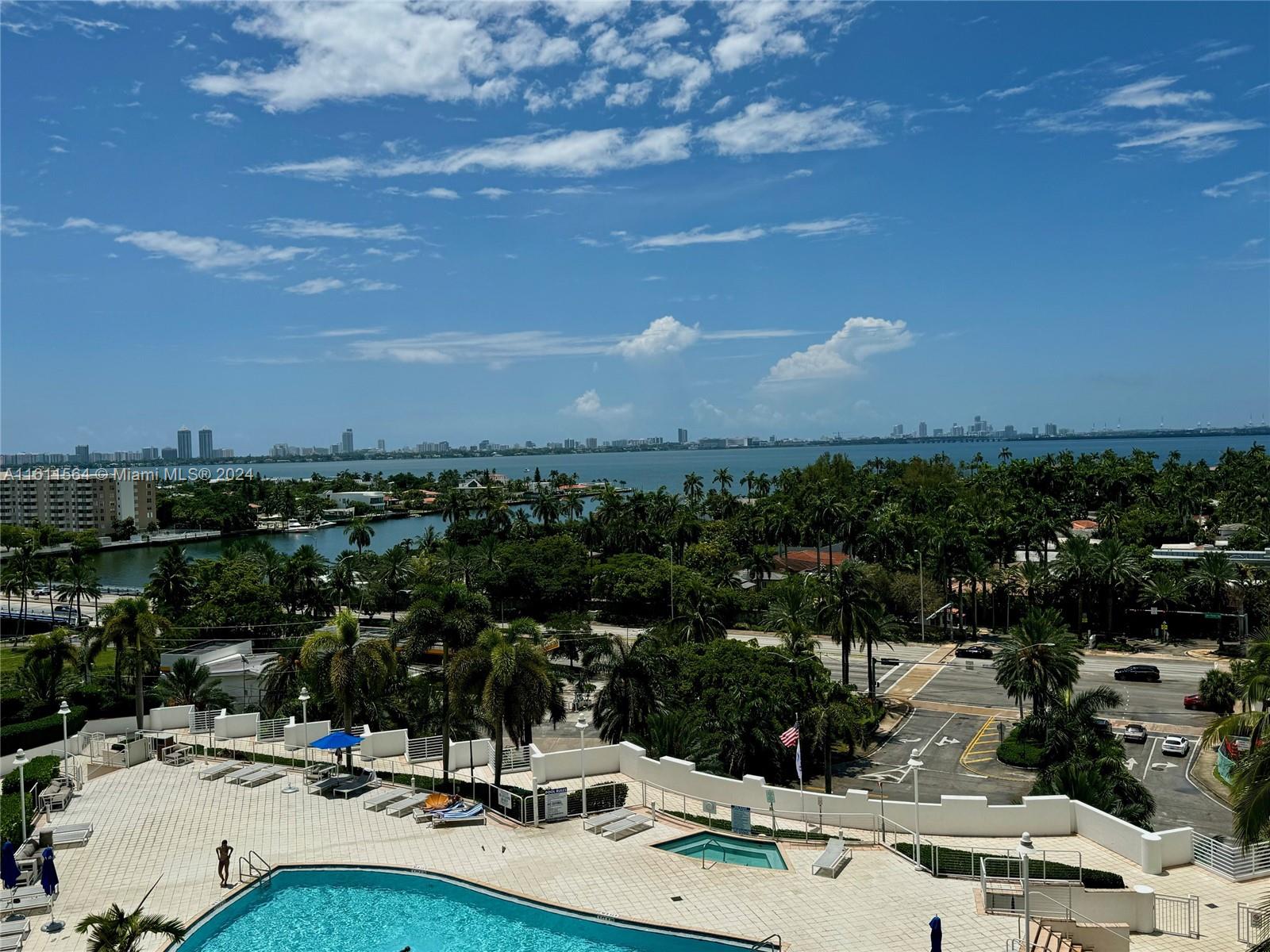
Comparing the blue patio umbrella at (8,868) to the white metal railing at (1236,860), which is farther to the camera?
the blue patio umbrella at (8,868)

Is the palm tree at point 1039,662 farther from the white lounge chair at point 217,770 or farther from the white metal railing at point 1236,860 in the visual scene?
the white lounge chair at point 217,770

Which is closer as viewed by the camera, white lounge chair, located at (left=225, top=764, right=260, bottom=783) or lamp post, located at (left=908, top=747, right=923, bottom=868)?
lamp post, located at (left=908, top=747, right=923, bottom=868)

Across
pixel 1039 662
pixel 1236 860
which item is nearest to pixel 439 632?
pixel 1236 860

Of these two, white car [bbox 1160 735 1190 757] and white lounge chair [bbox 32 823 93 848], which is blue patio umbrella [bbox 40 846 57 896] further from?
white car [bbox 1160 735 1190 757]

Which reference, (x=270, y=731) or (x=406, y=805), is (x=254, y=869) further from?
(x=270, y=731)

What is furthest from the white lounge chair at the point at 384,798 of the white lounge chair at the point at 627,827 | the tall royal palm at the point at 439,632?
the white lounge chair at the point at 627,827

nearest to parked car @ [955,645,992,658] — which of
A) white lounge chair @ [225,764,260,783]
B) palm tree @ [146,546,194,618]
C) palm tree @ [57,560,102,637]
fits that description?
white lounge chair @ [225,764,260,783]
